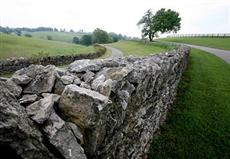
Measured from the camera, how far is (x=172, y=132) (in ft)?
35.0

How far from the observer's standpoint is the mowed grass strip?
31.1ft

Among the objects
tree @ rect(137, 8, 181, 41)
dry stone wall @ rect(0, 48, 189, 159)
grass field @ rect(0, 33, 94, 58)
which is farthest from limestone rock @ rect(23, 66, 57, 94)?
tree @ rect(137, 8, 181, 41)

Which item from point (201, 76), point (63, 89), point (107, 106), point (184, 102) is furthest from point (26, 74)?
point (201, 76)

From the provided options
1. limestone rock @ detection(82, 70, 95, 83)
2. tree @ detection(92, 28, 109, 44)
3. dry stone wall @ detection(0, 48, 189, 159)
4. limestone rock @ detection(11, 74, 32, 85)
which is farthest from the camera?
tree @ detection(92, 28, 109, 44)

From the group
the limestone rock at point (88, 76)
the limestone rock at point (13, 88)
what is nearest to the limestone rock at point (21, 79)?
the limestone rock at point (13, 88)

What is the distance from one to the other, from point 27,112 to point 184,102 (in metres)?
11.8

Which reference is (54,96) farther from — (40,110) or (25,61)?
(25,61)

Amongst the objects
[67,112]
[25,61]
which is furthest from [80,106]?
[25,61]

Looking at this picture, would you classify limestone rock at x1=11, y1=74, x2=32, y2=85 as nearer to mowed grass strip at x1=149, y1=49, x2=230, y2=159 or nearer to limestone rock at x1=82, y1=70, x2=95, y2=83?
limestone rock at x1=82, y1=70, x2=95, y2=83

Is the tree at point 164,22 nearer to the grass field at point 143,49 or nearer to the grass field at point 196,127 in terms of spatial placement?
the grass field at point 143,49

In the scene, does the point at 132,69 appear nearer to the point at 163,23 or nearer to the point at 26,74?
the point at 26,74

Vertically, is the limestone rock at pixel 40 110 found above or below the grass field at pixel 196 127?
above

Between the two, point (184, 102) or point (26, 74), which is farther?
point (184, 102)

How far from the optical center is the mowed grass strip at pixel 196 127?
9.47 meters
